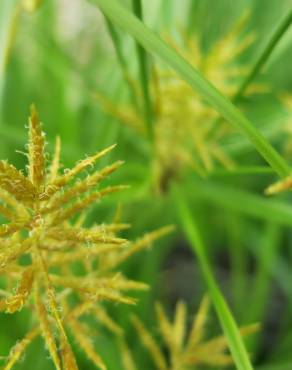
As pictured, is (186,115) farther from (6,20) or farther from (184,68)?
(184,68)

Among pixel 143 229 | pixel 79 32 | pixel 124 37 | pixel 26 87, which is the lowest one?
pixel 143 229

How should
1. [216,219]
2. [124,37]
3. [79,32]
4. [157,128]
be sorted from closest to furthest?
1. [157,128]
2. [124,37]
3. [216,219]
4. [79,32]

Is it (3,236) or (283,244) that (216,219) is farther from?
(3,236)

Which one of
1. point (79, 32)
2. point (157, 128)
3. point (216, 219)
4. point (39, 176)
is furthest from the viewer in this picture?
point (79, 32)

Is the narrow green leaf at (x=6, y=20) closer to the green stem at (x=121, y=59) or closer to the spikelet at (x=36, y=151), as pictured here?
the green stem at (x=121, y=59)

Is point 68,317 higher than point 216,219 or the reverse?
the reverse

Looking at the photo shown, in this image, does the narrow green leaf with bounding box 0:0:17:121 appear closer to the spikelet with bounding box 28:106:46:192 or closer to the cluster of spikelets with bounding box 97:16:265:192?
the cluster of spikelets with bounding box 97:16:265:192

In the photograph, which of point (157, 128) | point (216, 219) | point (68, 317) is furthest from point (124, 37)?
point (68, 317)

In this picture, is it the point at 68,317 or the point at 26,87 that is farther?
the point at 26,87
